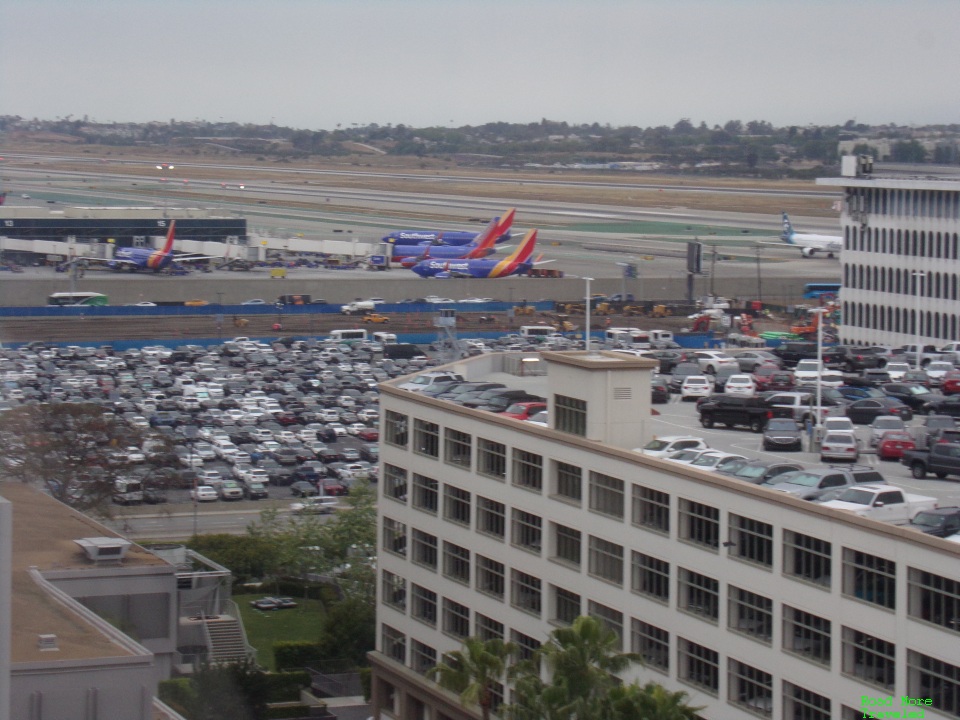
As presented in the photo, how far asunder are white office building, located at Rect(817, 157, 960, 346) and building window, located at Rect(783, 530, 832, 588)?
31.2 meters

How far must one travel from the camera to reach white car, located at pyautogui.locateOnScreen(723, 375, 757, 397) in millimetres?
22781

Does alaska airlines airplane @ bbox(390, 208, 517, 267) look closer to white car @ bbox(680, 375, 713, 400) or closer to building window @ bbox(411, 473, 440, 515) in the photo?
white car @ bbox(680, 375, 713, 400)

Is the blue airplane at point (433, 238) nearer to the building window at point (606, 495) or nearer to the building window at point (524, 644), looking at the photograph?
the building window at point (524, 644)

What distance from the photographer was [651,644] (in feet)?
52.2

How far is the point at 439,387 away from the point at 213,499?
12.5 m

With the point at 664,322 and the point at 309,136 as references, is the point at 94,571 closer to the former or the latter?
the point at 664,322

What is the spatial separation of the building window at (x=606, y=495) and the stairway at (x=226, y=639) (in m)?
8.09

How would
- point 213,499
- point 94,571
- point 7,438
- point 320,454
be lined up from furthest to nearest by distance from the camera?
point 320,454
point 213,499
point 7,438
point 94,571

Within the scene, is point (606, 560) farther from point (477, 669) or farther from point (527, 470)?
point (477, 669)

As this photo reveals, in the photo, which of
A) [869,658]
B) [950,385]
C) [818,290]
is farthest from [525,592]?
[818,290]

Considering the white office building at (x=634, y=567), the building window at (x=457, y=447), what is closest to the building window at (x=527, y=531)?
the white office building at (x=634, y=567)

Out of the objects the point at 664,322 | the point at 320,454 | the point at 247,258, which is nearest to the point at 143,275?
the point at 247,258

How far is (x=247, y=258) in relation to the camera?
7556 cm

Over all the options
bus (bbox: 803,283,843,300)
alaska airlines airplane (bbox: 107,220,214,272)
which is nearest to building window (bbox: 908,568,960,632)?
bus (bbox: 803,283,843,300)
